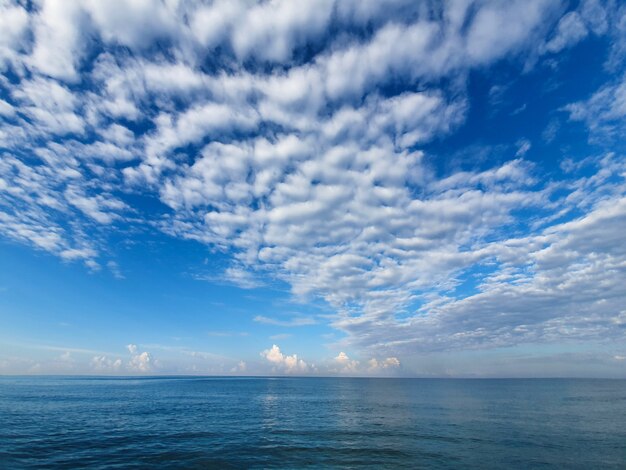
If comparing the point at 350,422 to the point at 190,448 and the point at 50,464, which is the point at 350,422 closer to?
the point at 190,448

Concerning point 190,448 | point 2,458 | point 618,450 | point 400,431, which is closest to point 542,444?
point 618,450

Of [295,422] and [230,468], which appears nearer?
[230,468]

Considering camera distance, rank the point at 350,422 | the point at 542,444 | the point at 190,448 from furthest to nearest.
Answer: the point at 350,422 → the point at 542,444 → the point at 190,448

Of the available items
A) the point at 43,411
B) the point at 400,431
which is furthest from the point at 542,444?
the point at 43,411

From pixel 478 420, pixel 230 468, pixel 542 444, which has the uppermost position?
pixel 478 420

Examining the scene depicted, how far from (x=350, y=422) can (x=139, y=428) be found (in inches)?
1498

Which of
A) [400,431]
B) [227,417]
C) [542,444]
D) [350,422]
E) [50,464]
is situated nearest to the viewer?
[50,464]

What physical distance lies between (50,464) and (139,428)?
22.5m

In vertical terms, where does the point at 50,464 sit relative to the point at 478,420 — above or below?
below

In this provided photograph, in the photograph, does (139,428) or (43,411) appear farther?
(43,411)

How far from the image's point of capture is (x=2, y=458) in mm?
37312

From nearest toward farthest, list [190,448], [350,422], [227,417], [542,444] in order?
1. [190,448]
2. [542,444]
3. [350,422]
4. [227,417]

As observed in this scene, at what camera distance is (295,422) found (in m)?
66.2

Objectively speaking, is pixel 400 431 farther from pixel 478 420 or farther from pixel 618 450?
pixel 618 450
